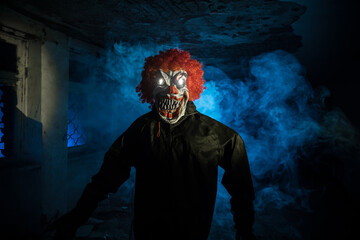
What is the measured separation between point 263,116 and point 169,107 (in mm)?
4980

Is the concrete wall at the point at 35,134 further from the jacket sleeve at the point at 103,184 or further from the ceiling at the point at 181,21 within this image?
the jacket sleeve at the point at 103,184

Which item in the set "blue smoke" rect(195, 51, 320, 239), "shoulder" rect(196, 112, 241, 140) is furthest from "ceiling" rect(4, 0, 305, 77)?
"shoulder" rect(196, 112, 241, 140)

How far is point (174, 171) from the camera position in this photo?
1928 mm

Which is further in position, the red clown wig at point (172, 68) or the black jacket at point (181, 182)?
the red clown wig at point (172, 68)

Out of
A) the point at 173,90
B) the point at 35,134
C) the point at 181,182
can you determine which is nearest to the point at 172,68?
the point at 173,90

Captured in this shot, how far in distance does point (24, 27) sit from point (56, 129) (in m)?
2.12

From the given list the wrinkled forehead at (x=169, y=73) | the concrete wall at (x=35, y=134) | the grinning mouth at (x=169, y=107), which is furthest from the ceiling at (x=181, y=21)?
the grinning mouth at (x=169, y=107)

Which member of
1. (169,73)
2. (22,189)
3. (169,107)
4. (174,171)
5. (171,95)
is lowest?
(22,189)

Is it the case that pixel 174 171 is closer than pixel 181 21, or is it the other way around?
pixel 174 171

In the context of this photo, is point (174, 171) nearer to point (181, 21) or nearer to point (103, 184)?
point (103, 184)

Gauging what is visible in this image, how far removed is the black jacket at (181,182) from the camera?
1.92m

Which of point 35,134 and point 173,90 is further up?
point 173,90

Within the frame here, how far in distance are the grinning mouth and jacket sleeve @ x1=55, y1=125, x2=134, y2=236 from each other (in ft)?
1.49

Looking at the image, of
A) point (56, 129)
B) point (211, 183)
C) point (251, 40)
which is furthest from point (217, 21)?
point (56, 129)
